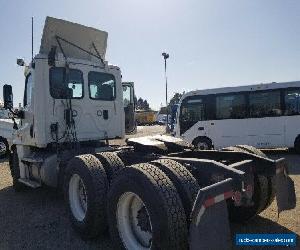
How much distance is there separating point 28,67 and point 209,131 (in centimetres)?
1005

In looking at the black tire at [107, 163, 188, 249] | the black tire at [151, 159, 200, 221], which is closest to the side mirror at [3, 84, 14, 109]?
the black tire at [107, 163, 188, 249]

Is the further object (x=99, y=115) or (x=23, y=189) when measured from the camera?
(x=23, y=189)

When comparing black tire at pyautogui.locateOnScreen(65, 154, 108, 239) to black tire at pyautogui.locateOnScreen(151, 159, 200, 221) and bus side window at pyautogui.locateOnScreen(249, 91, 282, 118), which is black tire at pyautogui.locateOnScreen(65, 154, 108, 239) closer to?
black tire at pyautogui.locateOnScreen(151, 159, 200, 221)

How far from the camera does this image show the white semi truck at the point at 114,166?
3.68 m

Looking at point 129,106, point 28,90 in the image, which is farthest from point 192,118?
point 28,90

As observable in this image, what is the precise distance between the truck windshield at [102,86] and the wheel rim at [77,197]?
2566 millimetres

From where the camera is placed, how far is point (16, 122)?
350 inches

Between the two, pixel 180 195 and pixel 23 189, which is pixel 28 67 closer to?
pixel 23 189

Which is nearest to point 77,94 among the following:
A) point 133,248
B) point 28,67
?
point 28,67

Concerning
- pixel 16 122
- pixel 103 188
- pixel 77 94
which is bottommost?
pixel 103 188

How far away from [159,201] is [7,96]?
5432 mm

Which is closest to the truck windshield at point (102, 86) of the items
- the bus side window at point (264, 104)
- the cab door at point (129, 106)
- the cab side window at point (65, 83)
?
the cab side window at point (65, 83)

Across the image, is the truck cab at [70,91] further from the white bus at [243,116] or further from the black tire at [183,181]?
the white bus at [243,116]

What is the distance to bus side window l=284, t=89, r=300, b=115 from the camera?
1492cm
